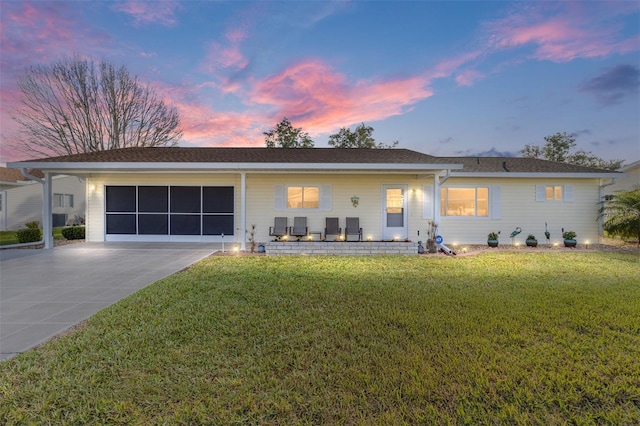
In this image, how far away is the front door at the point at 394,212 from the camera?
412 inches

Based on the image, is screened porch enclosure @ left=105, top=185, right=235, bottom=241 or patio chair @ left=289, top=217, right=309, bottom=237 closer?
patio chair @ left=289, top=217, right=309, bottom=237

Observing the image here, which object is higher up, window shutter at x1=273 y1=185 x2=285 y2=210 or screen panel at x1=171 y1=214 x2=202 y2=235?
window shutter at x1=273 y1=185 x2=285 y2=210

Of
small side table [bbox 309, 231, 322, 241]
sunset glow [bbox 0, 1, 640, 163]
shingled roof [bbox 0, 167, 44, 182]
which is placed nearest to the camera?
small side table [bbox 309, 231, 322, 241]

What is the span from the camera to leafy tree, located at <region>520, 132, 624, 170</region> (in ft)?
80.5

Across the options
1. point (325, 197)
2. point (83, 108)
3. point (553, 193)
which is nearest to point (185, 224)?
point (325, 197)

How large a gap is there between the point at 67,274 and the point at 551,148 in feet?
107

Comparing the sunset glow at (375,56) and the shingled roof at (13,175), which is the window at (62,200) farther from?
the sunset glow at (375,56)

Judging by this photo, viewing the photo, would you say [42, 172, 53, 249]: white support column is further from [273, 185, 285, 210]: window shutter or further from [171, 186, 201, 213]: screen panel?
[273, 185, 285, 210]: window shutter

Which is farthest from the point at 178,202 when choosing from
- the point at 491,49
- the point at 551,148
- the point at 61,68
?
the point at 551,148

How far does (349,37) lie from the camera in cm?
1105

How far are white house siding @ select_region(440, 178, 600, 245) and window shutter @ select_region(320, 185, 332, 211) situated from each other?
435 centimetres

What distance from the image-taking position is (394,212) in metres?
10.5

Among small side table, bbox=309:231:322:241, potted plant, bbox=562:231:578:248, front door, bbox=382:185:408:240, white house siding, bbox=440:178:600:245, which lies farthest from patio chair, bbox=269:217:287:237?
potted plant, bbox=562:231:578:248

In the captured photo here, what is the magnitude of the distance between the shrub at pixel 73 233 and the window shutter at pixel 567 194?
18378 mm
